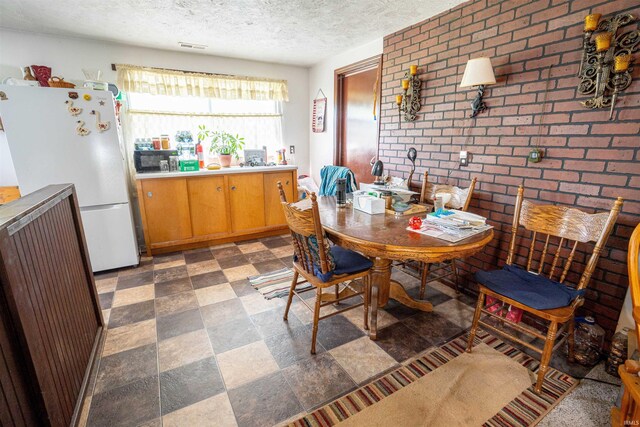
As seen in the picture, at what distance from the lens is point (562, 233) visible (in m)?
1.67

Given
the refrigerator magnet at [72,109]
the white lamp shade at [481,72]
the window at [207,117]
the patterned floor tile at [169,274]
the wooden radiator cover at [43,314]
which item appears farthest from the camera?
the window at [207,117]

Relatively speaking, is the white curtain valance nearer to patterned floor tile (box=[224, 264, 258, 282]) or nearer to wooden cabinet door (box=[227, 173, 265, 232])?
wooden cabinet door (box=[227, 173, 265, 232])

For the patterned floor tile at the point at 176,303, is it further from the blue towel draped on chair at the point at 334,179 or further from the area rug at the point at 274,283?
the blue towel draped on chair at the point at 334,179

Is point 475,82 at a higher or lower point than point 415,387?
higher

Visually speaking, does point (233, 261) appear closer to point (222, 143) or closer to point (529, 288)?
point (222, 143)

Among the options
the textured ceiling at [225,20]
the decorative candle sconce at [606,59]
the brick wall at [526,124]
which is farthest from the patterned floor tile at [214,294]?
the decorative candle sconce at [606,59]

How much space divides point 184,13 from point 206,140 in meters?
1.62

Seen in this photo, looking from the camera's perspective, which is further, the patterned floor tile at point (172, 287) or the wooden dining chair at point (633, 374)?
the patterned floor tile at point (172, 287)

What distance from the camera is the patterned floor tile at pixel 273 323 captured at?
6.63 feet

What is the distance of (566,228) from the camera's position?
5.42 ft

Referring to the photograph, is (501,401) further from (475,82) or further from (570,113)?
(475,82)

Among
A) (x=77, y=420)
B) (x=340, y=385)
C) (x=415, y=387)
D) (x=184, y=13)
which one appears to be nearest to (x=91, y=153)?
(x=184, y=13)

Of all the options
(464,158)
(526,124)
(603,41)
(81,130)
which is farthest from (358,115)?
(81,130)

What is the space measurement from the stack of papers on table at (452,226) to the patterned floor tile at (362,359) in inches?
30.5
